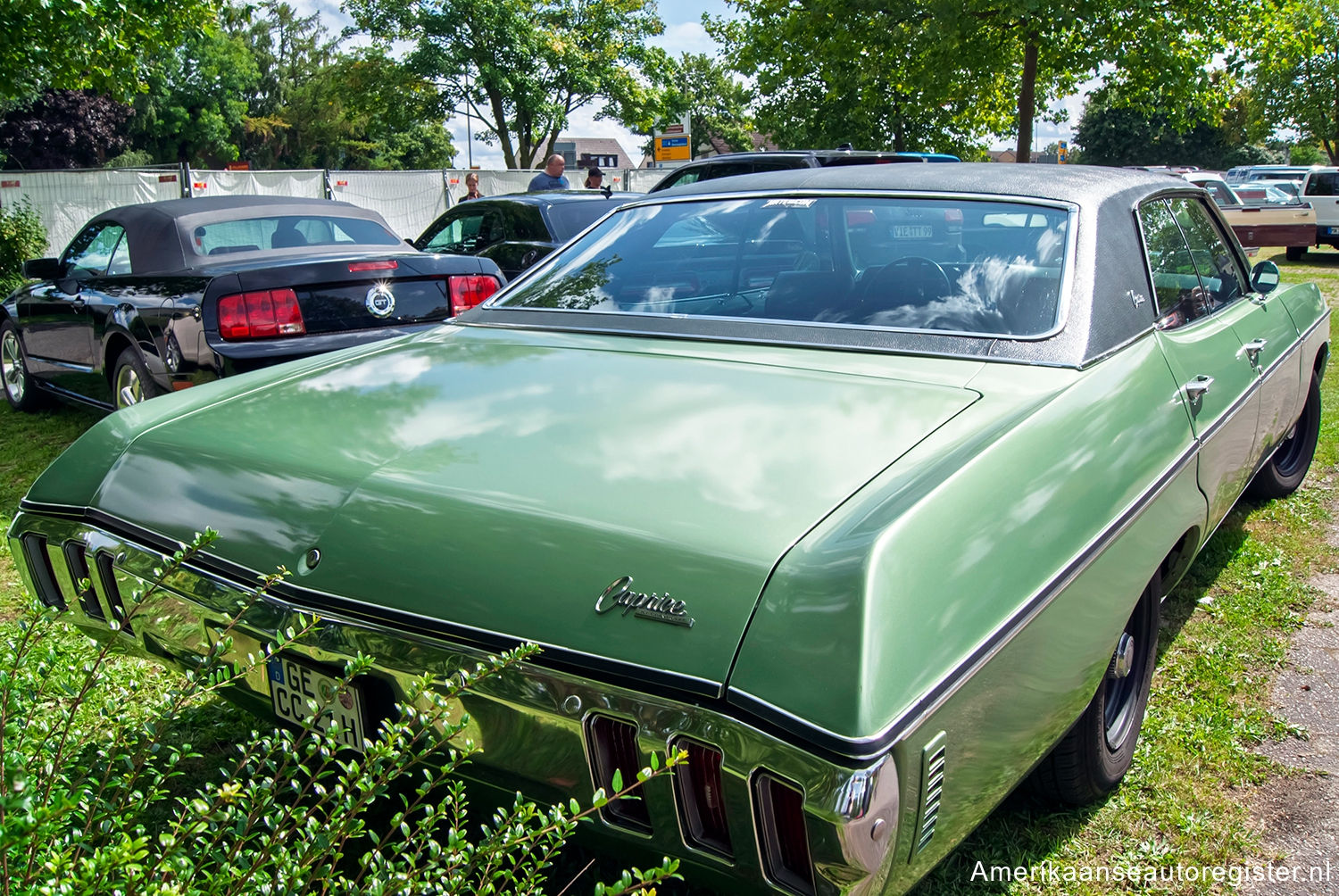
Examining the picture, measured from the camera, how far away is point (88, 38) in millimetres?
8844

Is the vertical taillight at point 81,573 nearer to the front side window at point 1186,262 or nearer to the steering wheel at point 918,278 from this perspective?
the steering wheel at point 918,278

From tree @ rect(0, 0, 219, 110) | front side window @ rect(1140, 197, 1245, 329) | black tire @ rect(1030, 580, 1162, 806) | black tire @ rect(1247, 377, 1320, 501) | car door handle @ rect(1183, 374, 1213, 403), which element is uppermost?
tree @ rect(0, 0, 219, 110)

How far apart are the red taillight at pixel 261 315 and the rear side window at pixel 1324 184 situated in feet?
64.2

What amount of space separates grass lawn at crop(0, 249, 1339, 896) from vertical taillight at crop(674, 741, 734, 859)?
0.84m

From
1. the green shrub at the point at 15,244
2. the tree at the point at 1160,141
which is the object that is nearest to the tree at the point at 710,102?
the tree at the point at 1160,141

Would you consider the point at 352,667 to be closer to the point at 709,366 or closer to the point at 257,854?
the point at 257,854

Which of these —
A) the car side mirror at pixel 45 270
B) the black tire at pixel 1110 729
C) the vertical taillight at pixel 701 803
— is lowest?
the black tire at pixel 1110 729

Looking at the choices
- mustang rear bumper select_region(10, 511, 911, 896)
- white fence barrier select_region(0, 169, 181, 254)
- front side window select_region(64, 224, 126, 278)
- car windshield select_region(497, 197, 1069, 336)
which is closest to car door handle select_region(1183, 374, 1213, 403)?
car windshield select_region(497, 197, 1069, 336)

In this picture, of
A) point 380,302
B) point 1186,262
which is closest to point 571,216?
point 380,302

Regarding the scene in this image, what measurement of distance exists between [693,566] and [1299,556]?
3.46 metres

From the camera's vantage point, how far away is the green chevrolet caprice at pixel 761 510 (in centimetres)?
151

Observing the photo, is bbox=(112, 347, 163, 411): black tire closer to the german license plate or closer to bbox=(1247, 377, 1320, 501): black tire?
the german license plate

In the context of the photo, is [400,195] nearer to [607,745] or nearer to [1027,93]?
[1027,93]

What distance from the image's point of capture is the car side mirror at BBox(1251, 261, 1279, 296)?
3898 mm
